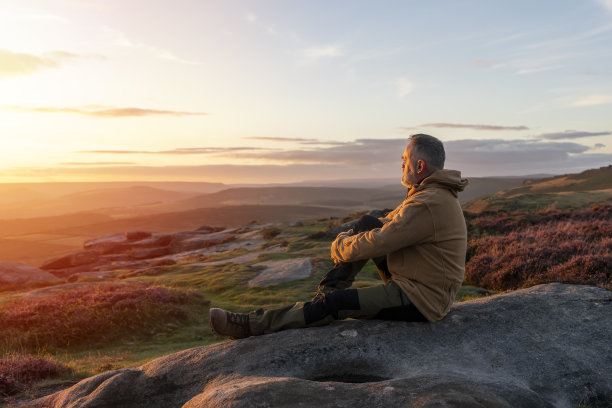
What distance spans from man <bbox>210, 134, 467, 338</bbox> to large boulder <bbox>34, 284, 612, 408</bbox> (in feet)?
0.91

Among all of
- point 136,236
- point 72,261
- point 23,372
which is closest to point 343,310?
point 23,372

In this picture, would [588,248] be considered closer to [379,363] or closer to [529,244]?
[529,244]

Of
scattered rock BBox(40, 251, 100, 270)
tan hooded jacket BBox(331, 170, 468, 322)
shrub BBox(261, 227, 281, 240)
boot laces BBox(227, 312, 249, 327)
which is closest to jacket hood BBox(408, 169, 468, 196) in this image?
tan hooded jacket BBox(331, 170, 468, 322)

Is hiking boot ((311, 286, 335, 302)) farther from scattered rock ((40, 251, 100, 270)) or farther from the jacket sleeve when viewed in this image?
scattered rock ((40, 251, 100, 270))

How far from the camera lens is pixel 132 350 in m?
14.9

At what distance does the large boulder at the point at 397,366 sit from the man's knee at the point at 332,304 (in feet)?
0.86

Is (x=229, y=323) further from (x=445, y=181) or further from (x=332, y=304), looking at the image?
(x=445, y=181)

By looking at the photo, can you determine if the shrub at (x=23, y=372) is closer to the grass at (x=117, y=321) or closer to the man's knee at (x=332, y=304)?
the grass at (x=117, y=321)

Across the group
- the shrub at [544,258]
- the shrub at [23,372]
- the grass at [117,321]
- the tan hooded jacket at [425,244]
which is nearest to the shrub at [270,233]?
the grass at [117,321]

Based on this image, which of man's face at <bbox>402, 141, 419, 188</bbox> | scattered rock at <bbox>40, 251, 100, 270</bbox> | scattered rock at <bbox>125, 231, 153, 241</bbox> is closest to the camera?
man's face at <bbox>402, 141, 419, 188</bbox>

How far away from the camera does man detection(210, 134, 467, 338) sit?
20.2ft

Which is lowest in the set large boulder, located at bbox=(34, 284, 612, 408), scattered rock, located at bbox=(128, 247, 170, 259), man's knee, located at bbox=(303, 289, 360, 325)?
scattered rock, located at bbox=(128, 247, 170, 259)

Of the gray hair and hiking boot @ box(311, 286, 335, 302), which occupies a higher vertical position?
the gray hair

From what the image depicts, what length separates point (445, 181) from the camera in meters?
6.23
